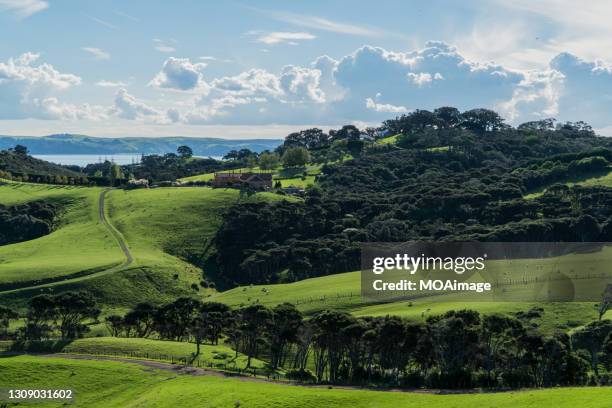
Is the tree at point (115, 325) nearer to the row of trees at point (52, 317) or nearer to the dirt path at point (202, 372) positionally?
the row of trees at point (52, 317)

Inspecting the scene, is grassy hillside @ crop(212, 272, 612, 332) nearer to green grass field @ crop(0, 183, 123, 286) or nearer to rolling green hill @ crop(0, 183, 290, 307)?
rolling green hill @ crop(0, 183, 290, 307)

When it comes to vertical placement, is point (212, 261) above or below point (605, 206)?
below

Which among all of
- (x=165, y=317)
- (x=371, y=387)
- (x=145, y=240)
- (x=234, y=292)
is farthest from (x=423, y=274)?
(x=145, y=240)

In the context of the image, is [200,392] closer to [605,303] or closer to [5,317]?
[5,317]

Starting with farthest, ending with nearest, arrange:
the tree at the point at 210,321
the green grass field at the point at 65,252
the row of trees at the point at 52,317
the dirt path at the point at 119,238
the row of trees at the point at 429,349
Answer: the dirt path at the point at 119,238
the green grass field at the point at 65,252
the row of trees at the point at 52,317
the tree at the point at 210,321
the row of trees at the point at 429,349

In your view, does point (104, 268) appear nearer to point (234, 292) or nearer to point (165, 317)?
point (234, 292)

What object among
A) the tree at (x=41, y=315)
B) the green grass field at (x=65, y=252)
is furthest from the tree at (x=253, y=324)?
Result: the green grass field at (x=65, y=252)
